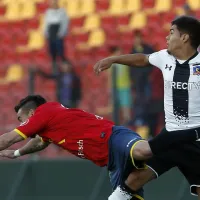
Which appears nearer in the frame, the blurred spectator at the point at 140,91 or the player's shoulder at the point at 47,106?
the player's shoulder at the point at 47,106

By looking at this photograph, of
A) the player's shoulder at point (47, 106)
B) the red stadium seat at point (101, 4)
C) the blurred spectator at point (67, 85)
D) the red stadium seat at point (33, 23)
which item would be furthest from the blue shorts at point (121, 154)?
the red stadium seat at point (33, 23)

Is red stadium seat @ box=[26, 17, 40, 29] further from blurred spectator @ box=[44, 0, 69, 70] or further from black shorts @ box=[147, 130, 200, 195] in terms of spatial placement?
black shorts @ box=[147, 130, 200, 195]

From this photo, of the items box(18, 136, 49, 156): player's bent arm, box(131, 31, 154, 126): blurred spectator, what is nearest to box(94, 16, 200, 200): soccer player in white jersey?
box(18, 136, 49, 156): player's bent arm

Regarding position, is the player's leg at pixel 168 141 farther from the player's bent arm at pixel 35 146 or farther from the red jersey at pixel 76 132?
the player's bent arm at pixel 35 146

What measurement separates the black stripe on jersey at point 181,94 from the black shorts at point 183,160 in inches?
10.2

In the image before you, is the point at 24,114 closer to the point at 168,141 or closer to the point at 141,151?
the point at 141,151

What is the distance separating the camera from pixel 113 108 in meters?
11.3

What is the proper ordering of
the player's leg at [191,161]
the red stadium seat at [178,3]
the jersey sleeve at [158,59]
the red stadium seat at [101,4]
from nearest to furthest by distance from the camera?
1. the player's leg at [191,161]
2. the jersey sleeve at [158,59]
3. the red stadium seat at [178,3]
4. the red stadium seat at [101,4]

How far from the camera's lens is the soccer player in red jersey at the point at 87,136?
26.1 ft

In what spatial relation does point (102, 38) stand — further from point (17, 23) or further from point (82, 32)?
point (17, 23)

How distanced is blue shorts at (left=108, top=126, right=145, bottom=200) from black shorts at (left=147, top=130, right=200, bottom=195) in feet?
0.48

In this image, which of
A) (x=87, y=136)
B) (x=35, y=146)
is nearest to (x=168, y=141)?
(x=87, y=136)

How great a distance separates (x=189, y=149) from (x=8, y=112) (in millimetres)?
4474

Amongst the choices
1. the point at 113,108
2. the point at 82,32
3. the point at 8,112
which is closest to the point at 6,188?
the point at 8,112
